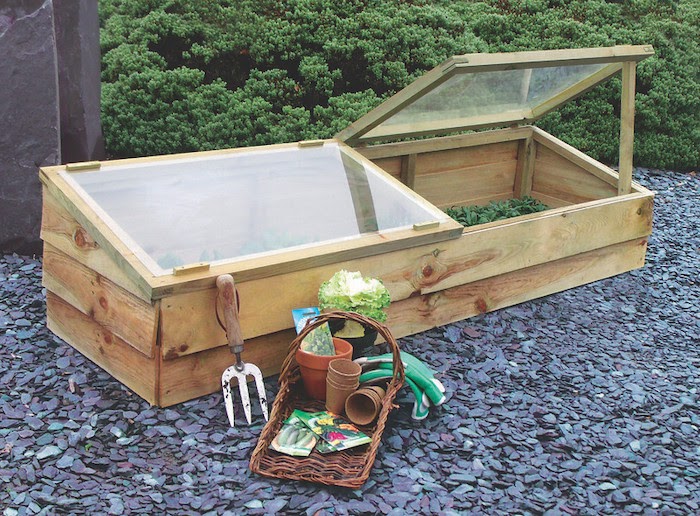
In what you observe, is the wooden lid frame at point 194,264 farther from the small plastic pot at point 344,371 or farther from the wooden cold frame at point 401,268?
the small plastic pot at point 344,371

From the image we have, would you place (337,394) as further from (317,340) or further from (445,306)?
(445,306)

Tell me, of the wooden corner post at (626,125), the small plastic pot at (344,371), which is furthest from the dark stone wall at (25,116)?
the wooden corner post at (626,125)

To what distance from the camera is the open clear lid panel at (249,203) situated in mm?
3139

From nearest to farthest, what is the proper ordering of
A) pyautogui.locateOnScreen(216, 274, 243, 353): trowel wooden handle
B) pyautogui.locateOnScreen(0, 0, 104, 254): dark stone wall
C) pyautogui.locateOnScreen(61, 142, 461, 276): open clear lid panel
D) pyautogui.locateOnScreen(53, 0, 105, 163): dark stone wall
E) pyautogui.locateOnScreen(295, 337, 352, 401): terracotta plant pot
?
pyautogui.locateOnScreen(216, 274, 243, 353): trowel wooden handle → pyautogui.locateOnScreen(295, 337, 352, 401): terracotta plant pot → pyautogui.locateOnScreen(61, 142, 461, 276): open clear lid panel → pyautogui.locateOnScreen(0, 0, 104, 254): dark stone wall → pyautogui.locateOnScreen(53, 0, 105, 163): dark stone wall

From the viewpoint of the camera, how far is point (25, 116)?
3898 mm

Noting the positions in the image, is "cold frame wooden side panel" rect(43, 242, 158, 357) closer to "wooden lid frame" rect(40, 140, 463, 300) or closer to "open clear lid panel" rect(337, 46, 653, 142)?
"wooden lid frame" rect(40, 140, 463, 300)

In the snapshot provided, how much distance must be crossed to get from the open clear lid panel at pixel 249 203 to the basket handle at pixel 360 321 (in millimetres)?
429

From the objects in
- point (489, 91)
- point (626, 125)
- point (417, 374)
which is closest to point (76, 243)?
point (417, 374)

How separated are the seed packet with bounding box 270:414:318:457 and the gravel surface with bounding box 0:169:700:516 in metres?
0.11

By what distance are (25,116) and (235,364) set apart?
189 centimetres

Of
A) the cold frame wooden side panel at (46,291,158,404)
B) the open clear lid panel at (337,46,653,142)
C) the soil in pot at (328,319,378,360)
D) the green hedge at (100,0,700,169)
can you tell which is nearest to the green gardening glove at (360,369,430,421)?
the soil in pot at (328,319,378,360)

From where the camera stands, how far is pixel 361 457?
8.43ft

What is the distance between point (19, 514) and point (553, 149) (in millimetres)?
3559

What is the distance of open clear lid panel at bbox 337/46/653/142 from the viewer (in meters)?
3.47
